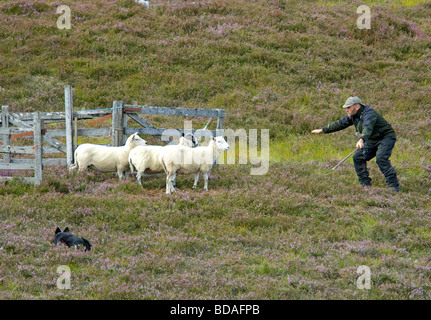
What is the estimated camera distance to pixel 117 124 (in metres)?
13.2

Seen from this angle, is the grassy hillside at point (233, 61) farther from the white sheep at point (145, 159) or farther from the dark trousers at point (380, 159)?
the white sheep at point (145, 159)

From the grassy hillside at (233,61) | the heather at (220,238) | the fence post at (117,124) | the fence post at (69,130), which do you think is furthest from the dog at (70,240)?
the grassy hillside at (233,61)

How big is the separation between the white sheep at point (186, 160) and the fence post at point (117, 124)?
1769 millimetres

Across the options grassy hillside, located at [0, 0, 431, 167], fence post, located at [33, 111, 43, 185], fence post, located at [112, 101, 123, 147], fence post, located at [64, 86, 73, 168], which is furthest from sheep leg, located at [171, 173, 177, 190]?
grassy hillside, located at [0, 0, 431, 167]

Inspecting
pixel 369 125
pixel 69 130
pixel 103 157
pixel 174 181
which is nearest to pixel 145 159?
pixel 174 181

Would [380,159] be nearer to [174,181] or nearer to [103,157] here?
[174,181]

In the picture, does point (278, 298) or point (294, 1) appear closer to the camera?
point (278, 298)

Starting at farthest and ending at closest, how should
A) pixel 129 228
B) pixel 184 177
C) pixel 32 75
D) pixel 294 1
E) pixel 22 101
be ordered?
pixel 294 1
pixel 32 75
pixel 22 101
pixel 184 177
pixel 129 228

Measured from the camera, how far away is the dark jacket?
11.6 meters

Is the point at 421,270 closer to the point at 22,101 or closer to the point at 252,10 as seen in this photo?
the point at 22,101

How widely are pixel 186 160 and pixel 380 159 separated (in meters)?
4.62

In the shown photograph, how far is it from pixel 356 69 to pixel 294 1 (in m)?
8.65

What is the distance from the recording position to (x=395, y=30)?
2531cm
